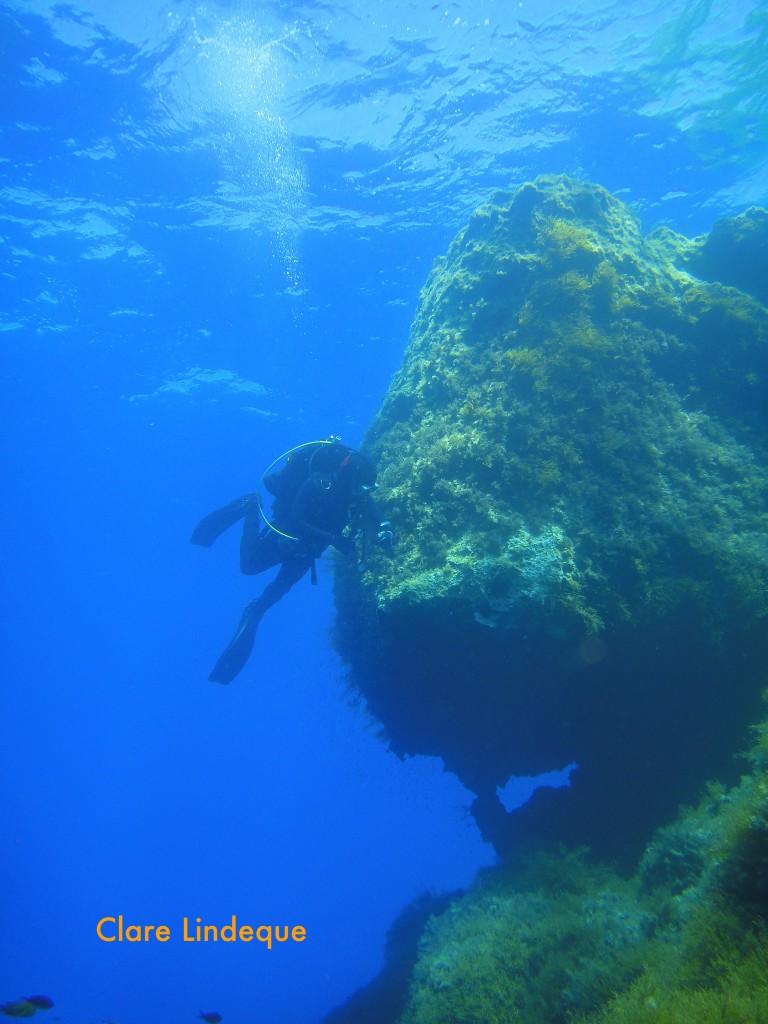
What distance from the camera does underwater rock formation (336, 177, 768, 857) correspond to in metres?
7.05

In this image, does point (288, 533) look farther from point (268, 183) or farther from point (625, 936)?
point (268, 183)

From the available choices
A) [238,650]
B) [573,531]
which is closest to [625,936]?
[573,531]

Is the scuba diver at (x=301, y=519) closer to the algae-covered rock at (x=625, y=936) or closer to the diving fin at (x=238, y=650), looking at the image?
the diving fin at (x=238, y=650)

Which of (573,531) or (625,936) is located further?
(573,531)

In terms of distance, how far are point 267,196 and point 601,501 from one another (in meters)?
17.9

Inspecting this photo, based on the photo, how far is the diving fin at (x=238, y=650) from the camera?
9.79m

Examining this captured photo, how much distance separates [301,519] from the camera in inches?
301

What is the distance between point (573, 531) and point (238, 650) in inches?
273

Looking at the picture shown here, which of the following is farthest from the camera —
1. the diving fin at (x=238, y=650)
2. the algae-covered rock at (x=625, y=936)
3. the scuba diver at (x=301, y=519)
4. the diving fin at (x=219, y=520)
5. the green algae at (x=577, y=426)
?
the diving fin at (x=219, y=520)

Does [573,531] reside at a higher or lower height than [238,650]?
lower

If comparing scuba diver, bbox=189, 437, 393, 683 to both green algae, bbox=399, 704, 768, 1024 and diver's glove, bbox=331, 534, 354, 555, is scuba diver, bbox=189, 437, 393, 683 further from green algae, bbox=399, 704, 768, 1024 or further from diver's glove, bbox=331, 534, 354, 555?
green algae, bbox=399, 704, 768, 1024

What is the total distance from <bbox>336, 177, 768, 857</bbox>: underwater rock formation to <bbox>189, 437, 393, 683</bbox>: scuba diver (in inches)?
30.6

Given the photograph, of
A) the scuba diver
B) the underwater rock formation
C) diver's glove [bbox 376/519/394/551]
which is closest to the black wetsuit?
the scuba diver

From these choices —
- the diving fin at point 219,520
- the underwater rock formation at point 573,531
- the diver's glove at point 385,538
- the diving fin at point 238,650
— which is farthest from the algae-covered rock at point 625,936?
the diving fin at point 219,520
